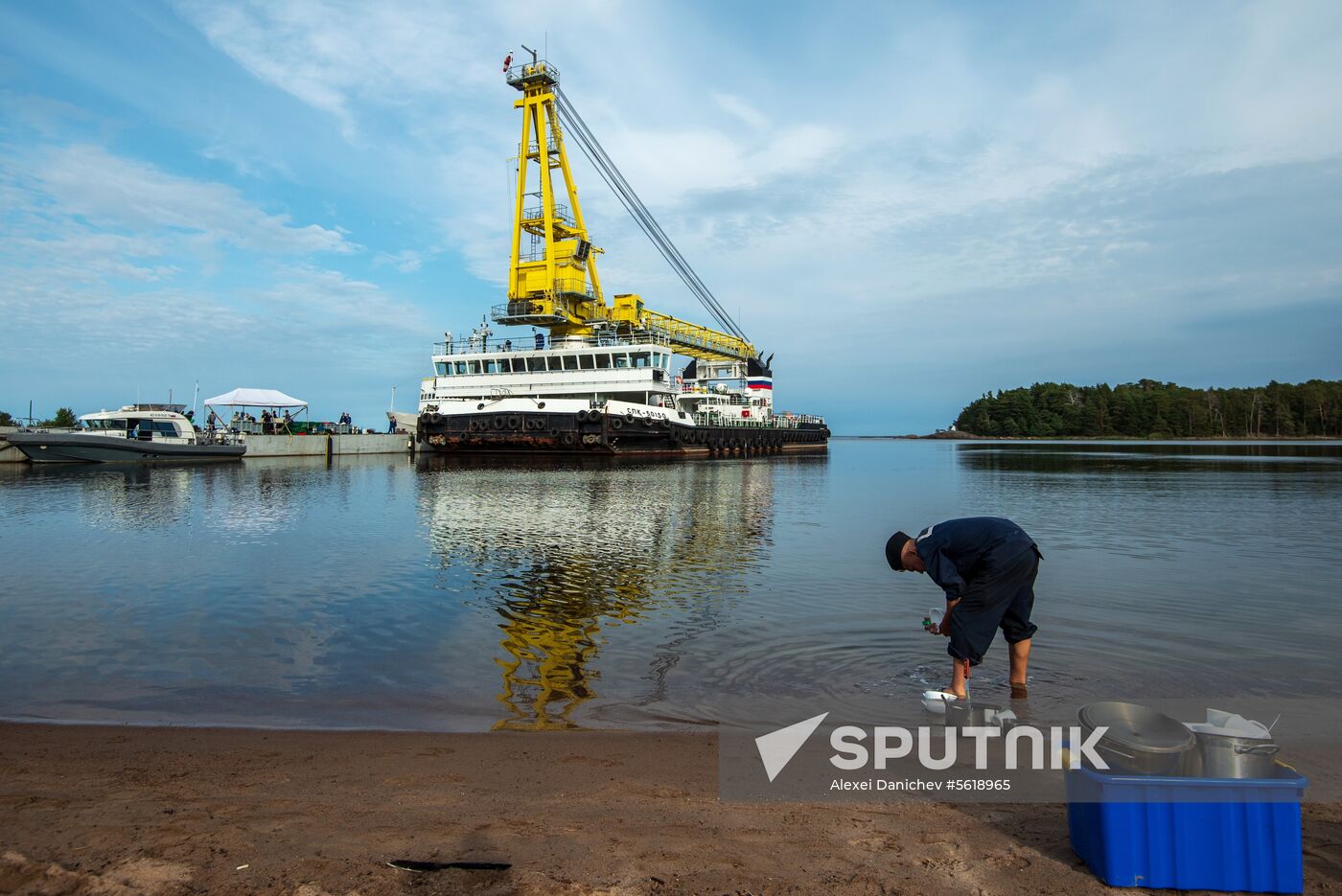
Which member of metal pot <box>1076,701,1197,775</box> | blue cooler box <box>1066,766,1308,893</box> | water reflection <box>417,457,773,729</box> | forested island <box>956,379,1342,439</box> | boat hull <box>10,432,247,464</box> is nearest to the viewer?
blue cooler box <box>1066,766,1308,893</box>

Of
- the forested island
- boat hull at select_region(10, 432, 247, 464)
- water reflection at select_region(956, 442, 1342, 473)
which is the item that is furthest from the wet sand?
the forested island

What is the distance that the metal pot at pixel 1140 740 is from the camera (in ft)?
9.20

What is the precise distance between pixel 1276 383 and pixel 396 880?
158m

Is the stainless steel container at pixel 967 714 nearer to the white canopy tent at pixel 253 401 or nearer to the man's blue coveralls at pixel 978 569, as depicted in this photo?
the man's blue coveralls at pixel 978 569

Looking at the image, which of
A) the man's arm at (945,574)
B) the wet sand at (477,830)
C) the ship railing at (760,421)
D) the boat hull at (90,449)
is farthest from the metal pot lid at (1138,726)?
the ship railing at (760,421)

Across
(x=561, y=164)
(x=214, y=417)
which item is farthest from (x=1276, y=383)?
(x=214, y=417)

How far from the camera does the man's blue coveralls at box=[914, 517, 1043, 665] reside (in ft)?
15.4

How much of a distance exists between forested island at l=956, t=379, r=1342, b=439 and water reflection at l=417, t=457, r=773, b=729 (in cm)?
13267

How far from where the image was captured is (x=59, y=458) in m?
34.1

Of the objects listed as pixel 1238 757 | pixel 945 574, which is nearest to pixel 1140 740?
pixel 1238 757

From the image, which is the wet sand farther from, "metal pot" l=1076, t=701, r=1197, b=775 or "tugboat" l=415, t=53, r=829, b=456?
"tugboat" l=415, t=53, r=829, b=456

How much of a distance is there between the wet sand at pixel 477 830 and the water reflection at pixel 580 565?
3.52 ft

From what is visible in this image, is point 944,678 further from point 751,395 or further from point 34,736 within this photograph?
point 751,395

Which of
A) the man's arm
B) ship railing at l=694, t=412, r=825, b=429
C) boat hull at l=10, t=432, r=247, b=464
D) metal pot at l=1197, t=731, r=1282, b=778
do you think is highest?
ship railing at l=694, t=412, r=825, b=429
